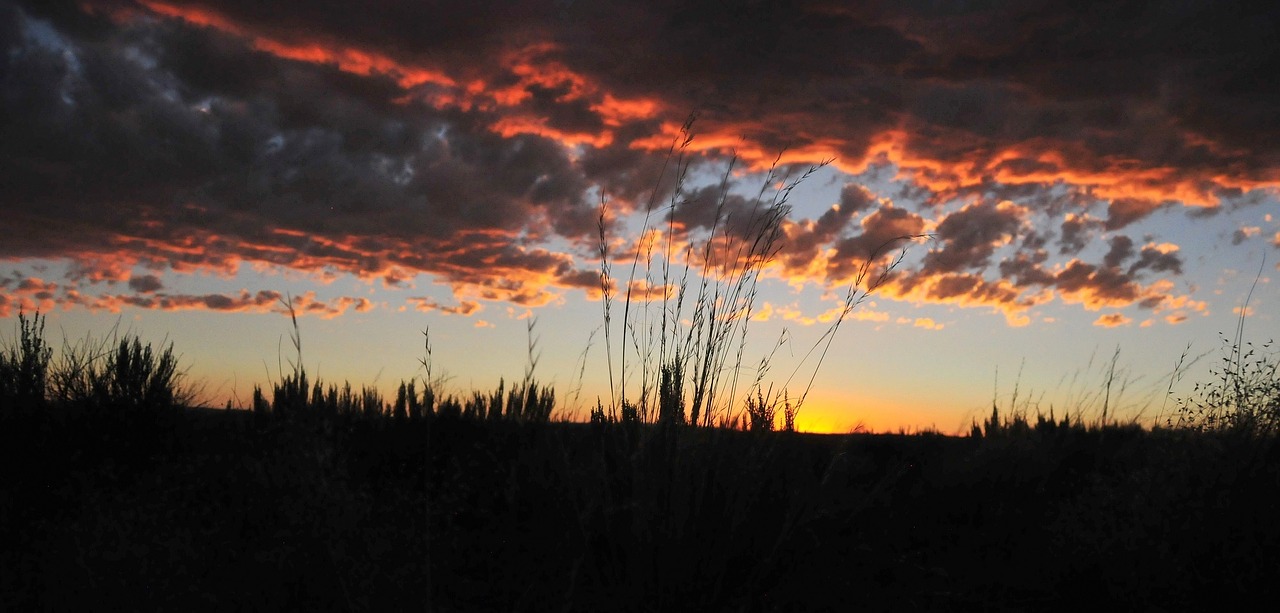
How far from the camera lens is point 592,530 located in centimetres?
291

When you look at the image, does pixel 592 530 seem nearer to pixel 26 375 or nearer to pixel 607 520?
pixel 607 520

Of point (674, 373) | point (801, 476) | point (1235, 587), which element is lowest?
point (1235, 587)

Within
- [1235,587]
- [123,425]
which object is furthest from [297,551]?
[1235,587]

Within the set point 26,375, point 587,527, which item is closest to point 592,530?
point 587,527

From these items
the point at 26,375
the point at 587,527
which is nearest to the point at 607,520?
the point at 587,527

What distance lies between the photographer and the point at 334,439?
4.39 metres

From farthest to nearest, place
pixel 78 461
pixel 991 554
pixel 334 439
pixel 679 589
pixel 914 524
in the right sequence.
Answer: pixel 334 439
pixel 78 461
pixel 914 524
pixel 991 554
pixel 679 589

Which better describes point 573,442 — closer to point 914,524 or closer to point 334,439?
point 334,439

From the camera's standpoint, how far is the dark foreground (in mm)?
2598

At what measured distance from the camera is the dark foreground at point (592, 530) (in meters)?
2.60

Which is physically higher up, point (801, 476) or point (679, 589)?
point (801, 476)

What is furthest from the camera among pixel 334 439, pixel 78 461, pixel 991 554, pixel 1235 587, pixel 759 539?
pixel 334 439

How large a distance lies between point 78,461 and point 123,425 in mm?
491

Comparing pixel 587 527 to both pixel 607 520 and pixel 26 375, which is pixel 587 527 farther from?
pixel 26 375
